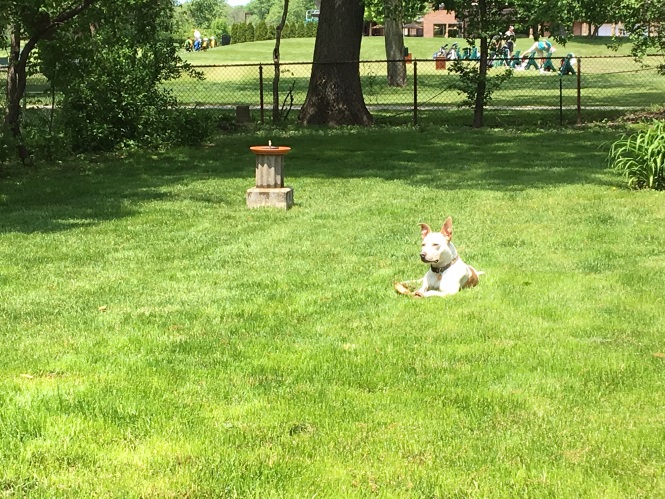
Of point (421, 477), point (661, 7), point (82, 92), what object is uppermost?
point (661, 7)

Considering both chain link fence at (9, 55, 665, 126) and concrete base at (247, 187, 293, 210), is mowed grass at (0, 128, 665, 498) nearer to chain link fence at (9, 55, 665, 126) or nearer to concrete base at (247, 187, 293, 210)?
concrete base at (247, 187, 293, 210)

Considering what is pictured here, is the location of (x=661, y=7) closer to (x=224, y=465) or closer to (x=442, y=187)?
(x=442, y=187)

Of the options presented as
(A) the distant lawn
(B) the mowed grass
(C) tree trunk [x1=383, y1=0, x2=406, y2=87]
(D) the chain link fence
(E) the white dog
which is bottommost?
(B) the mowed grass

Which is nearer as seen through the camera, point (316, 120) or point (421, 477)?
point (421, 477)

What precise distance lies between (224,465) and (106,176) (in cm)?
1192

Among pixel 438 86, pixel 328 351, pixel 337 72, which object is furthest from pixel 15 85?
pixel 438 86

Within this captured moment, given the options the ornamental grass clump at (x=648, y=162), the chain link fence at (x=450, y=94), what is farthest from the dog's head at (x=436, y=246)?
the chain link fence at (x=450, y=94)

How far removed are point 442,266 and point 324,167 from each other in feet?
30.4

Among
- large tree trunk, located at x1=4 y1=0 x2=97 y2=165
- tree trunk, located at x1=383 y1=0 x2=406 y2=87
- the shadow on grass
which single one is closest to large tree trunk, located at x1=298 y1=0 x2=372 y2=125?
the shadow on grass

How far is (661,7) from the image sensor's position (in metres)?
21.9

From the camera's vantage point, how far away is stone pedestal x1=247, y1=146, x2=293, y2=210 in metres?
12.6

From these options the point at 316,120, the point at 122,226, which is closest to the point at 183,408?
the point at 122,226

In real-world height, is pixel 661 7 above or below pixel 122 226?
above

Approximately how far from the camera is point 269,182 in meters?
12.7
